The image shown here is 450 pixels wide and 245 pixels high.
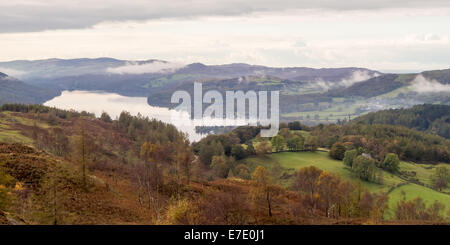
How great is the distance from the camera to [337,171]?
97.1 meters

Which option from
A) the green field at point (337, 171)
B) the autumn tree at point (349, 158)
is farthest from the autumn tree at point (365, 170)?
the autumn tree at point (349, 158)

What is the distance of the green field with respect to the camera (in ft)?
273

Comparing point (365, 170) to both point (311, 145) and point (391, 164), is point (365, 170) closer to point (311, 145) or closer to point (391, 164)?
point (391, 164)

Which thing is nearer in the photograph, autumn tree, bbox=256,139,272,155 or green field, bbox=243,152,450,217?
green field, bbox=243,152,450,217

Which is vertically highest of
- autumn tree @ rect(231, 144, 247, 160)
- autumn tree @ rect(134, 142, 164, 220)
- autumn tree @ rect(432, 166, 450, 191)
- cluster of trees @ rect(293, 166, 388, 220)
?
autumn tree @ rect(134, 142, 164, 220)

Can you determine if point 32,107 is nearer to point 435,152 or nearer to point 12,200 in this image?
point 12,200

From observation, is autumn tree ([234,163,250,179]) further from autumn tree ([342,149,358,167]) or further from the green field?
autumn tree ([342,149,358,167])

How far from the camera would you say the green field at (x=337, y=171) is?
83250 mm

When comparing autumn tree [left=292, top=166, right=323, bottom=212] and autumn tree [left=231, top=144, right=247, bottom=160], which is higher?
autumn tree [left=292, top=166, right=323, bottom=212]

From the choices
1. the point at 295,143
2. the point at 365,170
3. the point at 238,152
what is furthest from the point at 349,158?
the point at 238,152

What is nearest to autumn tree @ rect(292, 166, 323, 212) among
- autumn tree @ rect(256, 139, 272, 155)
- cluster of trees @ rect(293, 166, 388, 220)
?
cluster of trees @ rect(293, 166, 388, 220)

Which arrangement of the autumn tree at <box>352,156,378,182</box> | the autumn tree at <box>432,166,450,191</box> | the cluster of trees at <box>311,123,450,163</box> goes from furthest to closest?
the cluster of trees at <box>311,123,450,163</box>, the autumn tree at <box>352,156,378,182</box>, the autumn tree at <box>432,166,450,191</box>

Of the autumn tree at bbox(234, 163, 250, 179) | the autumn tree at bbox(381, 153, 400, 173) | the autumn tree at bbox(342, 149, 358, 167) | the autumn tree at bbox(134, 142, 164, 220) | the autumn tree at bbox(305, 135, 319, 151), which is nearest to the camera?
the autumn tree at bbox(134, 142, 164, 220)
